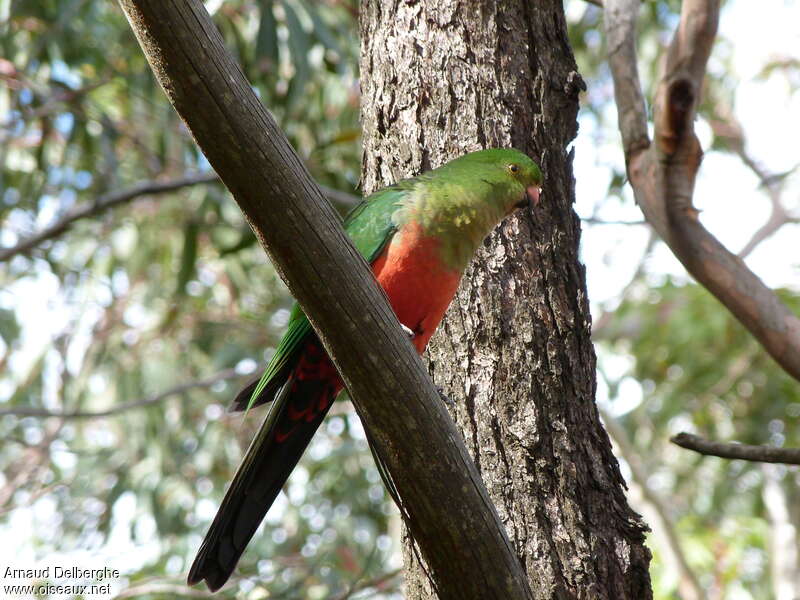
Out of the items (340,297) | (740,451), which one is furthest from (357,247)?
(740,451)

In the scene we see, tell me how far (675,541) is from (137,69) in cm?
601

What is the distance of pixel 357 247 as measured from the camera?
244 centimetres

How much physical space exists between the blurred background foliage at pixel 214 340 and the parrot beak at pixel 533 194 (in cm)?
309

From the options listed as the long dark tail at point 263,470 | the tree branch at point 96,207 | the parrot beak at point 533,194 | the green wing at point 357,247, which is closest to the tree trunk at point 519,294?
the parrot beak at point 533,194

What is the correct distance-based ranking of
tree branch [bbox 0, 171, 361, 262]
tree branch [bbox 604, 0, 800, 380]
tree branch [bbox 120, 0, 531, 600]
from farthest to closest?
tree branch [bbox 0, 171, 361, 262] < tree branch [bbox 604, 0, 800, 380] < tree branch [bbox 120, 0, 531, 600]

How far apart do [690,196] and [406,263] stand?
1090 millimetres

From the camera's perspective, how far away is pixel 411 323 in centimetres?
246

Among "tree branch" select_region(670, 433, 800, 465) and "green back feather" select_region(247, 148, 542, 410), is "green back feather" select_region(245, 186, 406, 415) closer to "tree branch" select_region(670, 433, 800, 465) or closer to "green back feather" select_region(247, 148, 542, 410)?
"green back feather" select_region(247, 148, 542, 410)

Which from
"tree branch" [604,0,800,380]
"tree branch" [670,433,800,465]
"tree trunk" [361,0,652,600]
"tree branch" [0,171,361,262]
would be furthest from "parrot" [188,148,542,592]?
"tree branch" [0,171,361,262]

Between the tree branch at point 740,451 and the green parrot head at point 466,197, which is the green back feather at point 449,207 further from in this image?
the tree branch at point 740,451

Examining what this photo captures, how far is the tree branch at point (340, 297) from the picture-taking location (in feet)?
5.02

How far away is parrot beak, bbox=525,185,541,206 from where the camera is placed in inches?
100

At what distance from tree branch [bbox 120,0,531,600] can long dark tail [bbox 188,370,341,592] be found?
2.03 ft

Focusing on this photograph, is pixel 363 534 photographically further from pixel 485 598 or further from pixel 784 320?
pixel 485 598
